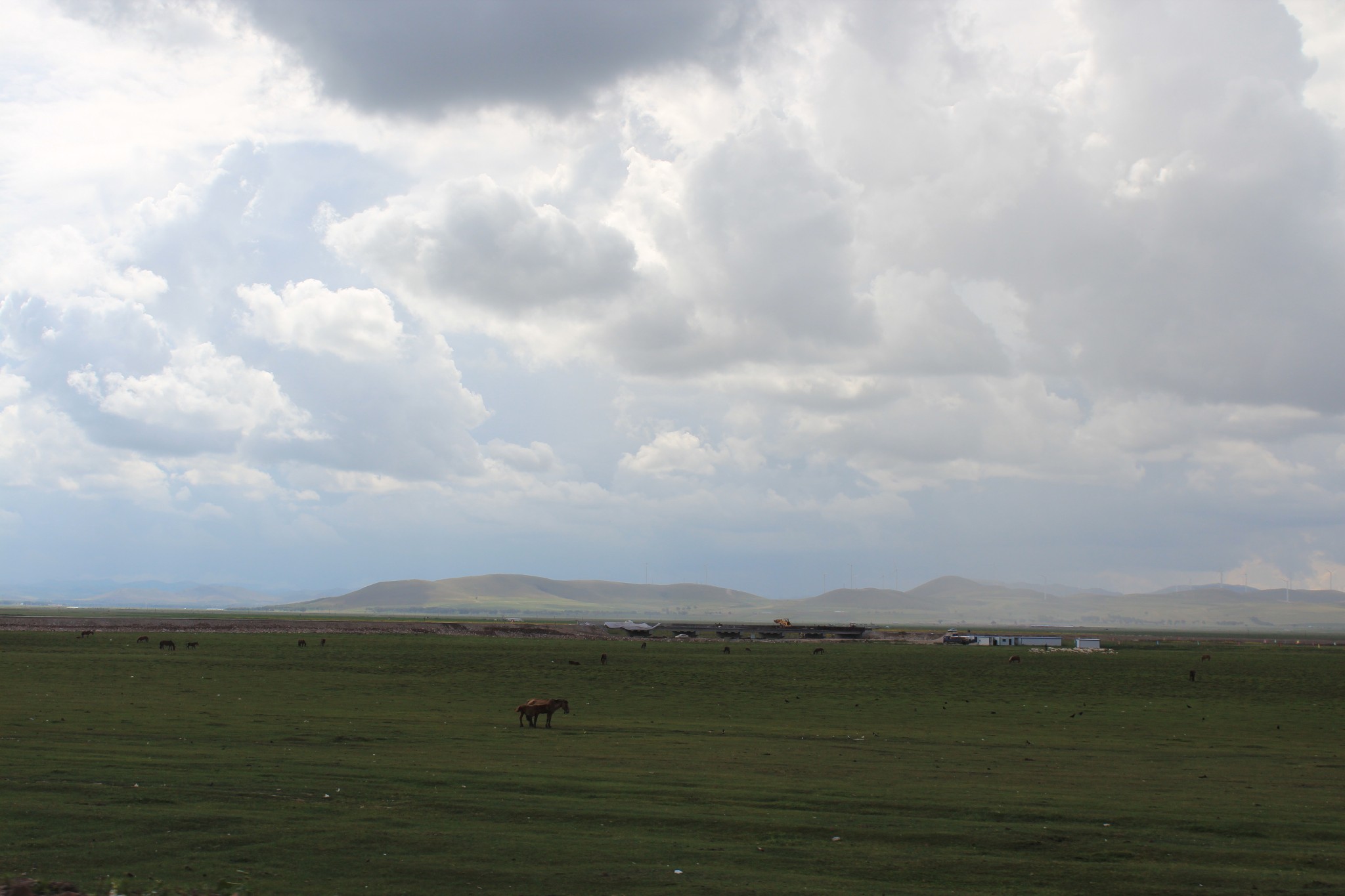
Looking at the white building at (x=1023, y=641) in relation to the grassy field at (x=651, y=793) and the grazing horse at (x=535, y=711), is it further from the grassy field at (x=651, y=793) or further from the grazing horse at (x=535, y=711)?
the grazing horse at (x=535, y=711)

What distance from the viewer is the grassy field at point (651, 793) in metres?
12.1

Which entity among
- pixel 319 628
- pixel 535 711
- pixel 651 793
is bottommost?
pixel 319 628

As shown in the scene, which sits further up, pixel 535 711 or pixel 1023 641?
pixel 535 711

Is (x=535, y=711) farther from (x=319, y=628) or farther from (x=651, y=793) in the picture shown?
(x=319, y=628)

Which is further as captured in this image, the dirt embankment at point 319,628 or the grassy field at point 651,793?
the dirt embankment at point 319,628

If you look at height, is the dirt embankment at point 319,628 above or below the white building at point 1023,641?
above

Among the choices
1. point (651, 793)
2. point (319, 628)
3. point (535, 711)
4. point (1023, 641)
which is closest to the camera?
point (651, 793)

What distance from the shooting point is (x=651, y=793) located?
17.4 metres

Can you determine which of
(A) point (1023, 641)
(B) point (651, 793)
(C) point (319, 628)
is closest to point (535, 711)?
(B) point (651, 793)

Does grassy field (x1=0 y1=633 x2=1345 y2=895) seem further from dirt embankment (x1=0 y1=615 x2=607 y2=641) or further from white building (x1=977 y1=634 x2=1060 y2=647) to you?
white building (x1=977 y1=634 x2=1060 y2=647)

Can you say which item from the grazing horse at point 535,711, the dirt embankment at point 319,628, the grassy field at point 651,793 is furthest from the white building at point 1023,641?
the grazing horse at point 535,711

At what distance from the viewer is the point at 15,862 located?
11.5 m

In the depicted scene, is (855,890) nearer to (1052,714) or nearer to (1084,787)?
(1084,787)

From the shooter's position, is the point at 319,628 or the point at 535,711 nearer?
the point at 535,711
